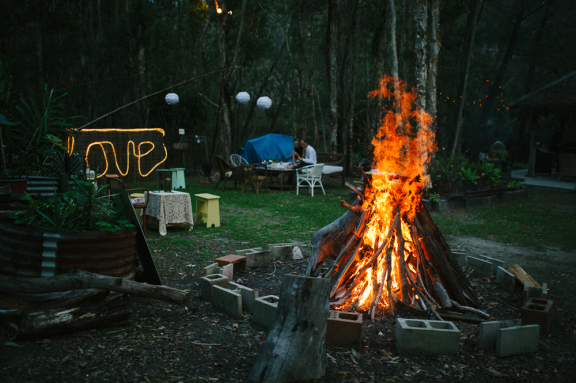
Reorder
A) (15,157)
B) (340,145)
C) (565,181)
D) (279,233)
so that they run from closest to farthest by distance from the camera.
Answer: (15,157) → (279,233) → (565,181) → (340,145)

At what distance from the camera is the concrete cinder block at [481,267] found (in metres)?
4.97

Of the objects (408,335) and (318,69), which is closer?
(408,335)

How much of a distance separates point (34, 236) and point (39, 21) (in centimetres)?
1802

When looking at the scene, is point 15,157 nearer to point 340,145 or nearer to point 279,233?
A: point 279,233

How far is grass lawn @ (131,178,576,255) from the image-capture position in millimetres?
7043

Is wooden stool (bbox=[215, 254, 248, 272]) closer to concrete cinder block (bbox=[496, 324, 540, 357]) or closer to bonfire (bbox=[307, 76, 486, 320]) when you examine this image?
bonfire (bbox=[307, 76, 486, 320])

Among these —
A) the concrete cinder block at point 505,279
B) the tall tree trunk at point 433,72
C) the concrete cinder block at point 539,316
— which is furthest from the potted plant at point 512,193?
the concrete cinder block at point 539,316

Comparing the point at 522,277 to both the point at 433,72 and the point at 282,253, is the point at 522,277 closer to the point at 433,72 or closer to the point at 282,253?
the point at 282,253

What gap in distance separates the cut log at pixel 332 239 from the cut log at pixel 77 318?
1968mm

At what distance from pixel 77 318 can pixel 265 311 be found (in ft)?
4.72

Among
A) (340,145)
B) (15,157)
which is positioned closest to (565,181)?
(340,145)

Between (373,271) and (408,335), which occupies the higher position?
(373,271)

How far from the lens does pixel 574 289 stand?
4625 mm

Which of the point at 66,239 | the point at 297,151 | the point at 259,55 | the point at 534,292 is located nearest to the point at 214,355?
the point at 66,239
